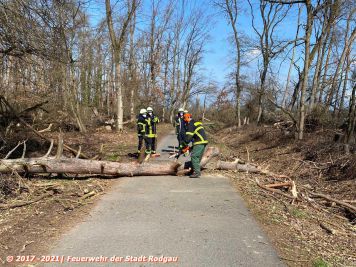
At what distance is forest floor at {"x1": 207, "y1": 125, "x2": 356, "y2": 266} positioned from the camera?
4.59m

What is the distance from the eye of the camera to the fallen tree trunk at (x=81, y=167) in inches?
302

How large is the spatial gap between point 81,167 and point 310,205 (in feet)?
19.9

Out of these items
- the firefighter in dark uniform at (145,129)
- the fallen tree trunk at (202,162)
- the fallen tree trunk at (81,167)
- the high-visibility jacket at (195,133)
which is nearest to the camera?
the fallen tree trunk at (81,167)

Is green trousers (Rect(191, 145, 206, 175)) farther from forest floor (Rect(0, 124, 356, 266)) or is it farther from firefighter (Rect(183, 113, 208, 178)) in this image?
forest floor (Rect(0, 124, 356, 266))

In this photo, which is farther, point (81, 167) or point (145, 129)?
point (145, 129)

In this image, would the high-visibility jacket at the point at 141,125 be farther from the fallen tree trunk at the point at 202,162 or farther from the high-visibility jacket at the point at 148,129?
the fallen tree trunk at the point at 202,162

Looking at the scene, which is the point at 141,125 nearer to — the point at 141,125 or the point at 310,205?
the point at 141,125

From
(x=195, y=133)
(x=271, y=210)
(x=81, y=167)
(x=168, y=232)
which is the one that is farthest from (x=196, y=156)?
(x=168, y=232)

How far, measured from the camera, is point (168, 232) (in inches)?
197

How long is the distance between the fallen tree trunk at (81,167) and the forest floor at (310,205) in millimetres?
2422

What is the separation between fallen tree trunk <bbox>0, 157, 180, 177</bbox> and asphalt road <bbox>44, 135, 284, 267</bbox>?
1124mm

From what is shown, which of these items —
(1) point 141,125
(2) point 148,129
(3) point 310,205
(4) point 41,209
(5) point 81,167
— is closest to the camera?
(4) point 41,209

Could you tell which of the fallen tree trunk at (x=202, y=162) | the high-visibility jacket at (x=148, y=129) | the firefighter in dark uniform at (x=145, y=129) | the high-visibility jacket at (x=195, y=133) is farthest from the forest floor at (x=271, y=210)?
the high-visibility jacket at (x=195, y=133)

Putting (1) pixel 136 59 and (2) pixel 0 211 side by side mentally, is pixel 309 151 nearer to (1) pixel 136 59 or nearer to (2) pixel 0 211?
(2) pixel 0 211
